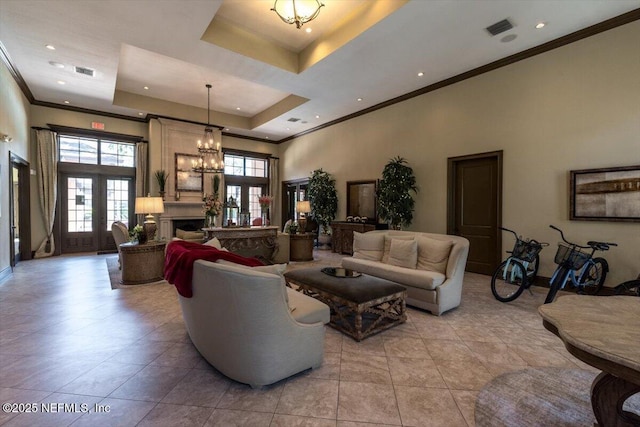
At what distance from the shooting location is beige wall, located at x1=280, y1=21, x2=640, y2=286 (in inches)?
158

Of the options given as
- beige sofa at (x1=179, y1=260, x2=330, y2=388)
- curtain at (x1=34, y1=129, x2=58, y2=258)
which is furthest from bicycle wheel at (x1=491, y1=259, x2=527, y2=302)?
curtain at (x1=34, y1=129, x2=58, y2=258)

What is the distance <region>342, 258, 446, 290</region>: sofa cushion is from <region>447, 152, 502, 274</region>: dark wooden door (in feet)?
8.38

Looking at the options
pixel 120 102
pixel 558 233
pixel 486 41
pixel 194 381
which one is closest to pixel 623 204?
pixel 558 233

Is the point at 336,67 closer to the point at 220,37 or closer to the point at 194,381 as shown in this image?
the point at 220,37

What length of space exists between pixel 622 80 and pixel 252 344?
19.4 feet

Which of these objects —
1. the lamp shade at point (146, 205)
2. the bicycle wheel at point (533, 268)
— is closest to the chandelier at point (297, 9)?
the lamp shade at point (146, 205)

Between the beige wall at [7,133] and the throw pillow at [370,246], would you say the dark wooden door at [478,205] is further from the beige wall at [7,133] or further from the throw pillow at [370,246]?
the beige wall at [7,133]

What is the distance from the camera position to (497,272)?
171 inches

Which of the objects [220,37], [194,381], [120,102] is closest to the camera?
[194,381]

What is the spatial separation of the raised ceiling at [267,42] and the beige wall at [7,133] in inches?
16.0

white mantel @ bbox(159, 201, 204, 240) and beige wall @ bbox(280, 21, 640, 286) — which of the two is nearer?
beige wall @ bbox(280, 21, 640, 286)

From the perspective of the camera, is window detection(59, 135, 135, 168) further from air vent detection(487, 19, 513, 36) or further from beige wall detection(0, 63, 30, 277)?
air vent detection(487, 19, 513, 36)

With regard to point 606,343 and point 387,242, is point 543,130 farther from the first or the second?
point 606,343

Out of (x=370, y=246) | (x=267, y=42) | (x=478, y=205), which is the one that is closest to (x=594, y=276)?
(x=478, y=205)
